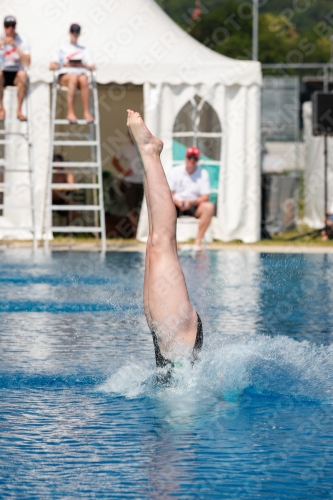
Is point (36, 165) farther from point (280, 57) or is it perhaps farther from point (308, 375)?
point (280, 57)

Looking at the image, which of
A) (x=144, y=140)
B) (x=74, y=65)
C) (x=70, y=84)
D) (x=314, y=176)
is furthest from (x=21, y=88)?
(x=144, y=140)

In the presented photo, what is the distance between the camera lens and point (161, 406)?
424 cm

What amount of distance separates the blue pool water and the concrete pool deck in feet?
17.1

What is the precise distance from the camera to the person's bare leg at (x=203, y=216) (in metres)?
13.5

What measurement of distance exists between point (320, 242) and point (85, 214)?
4.48m

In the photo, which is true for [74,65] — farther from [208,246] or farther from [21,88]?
[208,246]

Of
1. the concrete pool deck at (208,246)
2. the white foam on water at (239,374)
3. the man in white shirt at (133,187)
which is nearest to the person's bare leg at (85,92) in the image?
the concrete pool deck at (208,246)

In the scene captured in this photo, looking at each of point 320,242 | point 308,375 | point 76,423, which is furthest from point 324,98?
point 76,423

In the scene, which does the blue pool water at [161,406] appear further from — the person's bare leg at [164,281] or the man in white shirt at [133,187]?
the man in white shirt at [133,187]

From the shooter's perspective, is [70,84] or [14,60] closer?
[14,60]

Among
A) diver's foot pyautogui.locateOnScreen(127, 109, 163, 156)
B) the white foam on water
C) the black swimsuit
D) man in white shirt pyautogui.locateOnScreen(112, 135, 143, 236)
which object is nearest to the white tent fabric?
man in white shirt pyautogui.locateOnScreen(112, 135, 143, 236)

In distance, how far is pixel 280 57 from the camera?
2990 inches

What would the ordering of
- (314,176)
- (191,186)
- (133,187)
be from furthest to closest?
(314,176) < (133,187) < (191,186)

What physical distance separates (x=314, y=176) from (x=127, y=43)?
615cm
